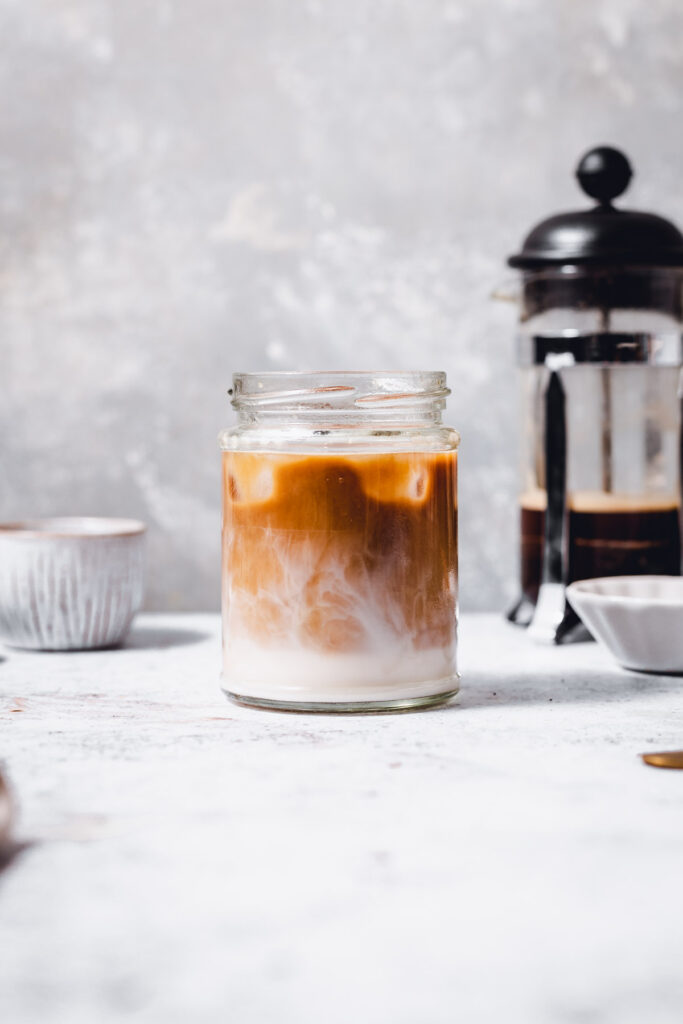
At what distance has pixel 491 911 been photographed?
47 centimetres

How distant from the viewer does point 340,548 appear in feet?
2.48

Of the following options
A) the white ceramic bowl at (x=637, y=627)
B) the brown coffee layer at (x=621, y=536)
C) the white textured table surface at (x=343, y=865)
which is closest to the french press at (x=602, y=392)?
the brown coffee layer at (x=621, y=536)

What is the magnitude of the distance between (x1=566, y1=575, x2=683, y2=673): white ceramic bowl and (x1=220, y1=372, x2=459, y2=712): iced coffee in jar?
5.5 inches

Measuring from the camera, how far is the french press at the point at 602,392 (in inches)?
41.6

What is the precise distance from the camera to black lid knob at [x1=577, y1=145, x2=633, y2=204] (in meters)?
1.08

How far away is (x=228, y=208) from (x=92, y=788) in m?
1.01

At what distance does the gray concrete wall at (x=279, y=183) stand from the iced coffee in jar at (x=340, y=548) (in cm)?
73

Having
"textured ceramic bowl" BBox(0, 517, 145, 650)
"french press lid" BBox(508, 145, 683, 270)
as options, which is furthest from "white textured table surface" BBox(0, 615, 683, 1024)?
"french press lid" BBox(508, 145, 683, 270)

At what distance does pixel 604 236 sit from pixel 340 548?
45 centimetres

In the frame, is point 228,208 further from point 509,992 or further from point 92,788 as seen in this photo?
point 509,992

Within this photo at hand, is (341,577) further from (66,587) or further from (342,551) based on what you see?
(66,587)

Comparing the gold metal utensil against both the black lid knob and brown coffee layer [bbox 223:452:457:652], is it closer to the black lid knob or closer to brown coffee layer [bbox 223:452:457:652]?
brown coffee layer [bbox 223:452:457:652]

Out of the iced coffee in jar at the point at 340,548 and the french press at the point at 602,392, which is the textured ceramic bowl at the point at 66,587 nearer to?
the iced coffee in jar at the point at 340,548

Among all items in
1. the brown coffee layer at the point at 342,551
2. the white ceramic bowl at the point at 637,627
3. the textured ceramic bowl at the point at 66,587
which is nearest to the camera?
the brown coffee layer at the point at 342,551
